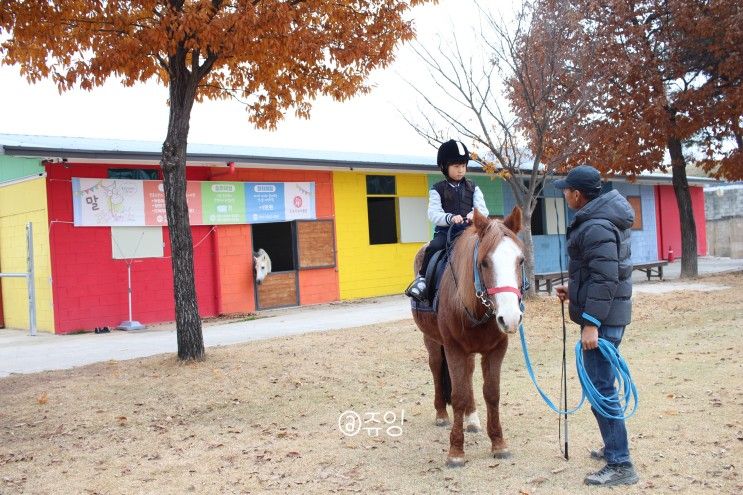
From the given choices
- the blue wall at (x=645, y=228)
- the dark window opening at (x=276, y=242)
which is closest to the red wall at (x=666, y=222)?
the blue wall at (x=645, y=228)

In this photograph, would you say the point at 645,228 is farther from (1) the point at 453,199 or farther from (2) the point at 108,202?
(1) the point at 453,199

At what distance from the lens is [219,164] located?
1537 cm

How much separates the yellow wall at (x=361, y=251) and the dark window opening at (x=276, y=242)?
216 centimetres

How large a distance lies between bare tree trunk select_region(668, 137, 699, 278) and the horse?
11408 mm

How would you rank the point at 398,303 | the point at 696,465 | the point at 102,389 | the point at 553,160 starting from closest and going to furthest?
the point at 696,465 < the point at 102,389 < the point at 553,160 < the point at 398,303

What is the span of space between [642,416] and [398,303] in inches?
437

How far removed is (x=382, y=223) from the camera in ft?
65.9

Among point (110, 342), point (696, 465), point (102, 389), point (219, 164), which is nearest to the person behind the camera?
point (696, 465)

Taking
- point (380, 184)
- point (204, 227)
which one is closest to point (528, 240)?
point (380, 184)

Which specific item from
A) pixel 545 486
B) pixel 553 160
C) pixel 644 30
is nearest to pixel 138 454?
pixel 545 486

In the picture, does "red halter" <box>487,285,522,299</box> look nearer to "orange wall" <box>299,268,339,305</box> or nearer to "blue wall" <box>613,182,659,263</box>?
"orange wall" <box>299,268,339,305</box>

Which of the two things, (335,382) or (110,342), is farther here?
A: (110,342)

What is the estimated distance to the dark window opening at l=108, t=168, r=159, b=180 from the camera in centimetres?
1423

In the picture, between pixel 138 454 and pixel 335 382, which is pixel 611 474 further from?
pixel 335 382
